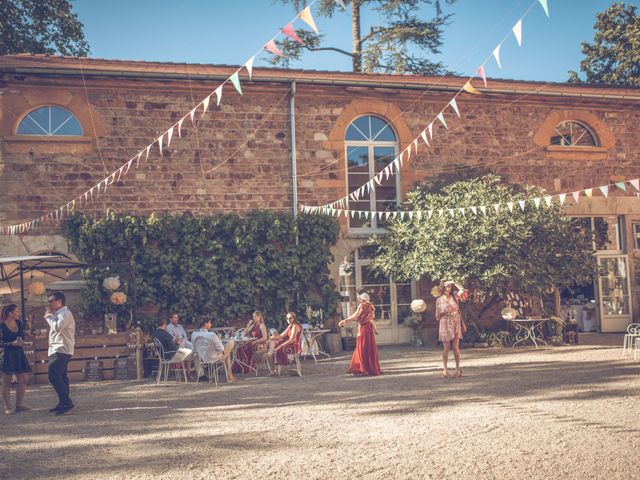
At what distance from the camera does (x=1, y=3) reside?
1930cm

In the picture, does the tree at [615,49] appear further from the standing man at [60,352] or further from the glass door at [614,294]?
the standing man at [60,352]

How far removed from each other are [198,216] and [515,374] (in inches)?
272

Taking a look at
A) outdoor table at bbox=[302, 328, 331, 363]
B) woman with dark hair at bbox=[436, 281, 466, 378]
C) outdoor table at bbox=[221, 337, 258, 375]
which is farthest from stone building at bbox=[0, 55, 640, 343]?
woman with dark hair at bbox=[436, 281, 466, 378]

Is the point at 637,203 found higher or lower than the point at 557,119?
lower

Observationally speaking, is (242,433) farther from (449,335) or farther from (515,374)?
(515,374)

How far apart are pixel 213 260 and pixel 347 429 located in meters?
7.64

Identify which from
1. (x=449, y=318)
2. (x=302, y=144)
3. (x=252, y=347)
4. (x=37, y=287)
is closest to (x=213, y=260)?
(x=252, y=347)

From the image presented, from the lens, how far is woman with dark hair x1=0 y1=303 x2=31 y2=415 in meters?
8.14

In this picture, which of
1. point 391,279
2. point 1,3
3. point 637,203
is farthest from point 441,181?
point 1,3

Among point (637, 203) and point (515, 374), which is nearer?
point (515, 374)

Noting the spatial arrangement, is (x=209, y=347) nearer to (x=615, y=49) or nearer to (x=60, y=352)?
(x=60, y=352)

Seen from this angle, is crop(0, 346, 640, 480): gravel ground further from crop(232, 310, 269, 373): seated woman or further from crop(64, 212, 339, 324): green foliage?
crop(64, 212, 339, 324): green foliage

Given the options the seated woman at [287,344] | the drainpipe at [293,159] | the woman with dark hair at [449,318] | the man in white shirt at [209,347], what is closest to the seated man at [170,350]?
the man in white shirt at [209,347]

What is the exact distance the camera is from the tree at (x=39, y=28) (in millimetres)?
19609
